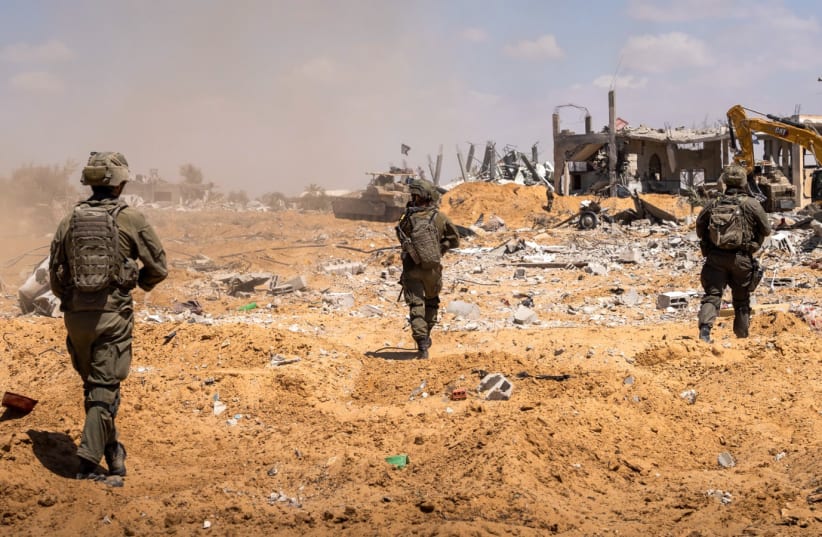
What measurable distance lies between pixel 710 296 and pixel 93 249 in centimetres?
524

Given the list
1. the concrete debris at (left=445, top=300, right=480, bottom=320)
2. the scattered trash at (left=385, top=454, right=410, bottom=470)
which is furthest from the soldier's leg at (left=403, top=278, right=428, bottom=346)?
the concrete debris at (left=445, top=300, right=480, bottom=320)

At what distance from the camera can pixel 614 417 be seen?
5391 mm

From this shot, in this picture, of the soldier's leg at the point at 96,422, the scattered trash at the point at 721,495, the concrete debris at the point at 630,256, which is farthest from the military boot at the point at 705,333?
the concrete debris at the point at 630,256

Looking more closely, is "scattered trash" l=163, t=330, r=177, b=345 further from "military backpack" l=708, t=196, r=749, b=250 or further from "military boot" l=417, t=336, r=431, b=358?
"military backpack" l=708, t=196, r=749, b=250

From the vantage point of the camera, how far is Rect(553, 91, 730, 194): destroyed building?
3061 cm

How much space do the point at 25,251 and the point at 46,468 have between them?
17195 millimetres

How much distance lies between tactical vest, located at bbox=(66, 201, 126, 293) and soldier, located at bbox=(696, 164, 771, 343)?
4.98m

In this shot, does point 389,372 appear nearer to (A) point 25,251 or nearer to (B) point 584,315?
(B) point 584,315

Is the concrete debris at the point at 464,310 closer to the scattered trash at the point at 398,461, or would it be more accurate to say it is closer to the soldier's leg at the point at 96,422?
the scattered trash at the point at 398,461

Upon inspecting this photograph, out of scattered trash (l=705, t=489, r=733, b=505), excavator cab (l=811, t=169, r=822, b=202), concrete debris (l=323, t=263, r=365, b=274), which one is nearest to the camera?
scattered trash (l=705, t=489, r=733, b=505)

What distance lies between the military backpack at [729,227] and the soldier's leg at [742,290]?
0.50ft

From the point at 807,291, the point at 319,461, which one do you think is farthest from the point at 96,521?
the point at 807,291

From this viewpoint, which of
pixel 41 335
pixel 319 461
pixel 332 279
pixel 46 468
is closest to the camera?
pixel 46 468

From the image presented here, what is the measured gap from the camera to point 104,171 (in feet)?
15.1
